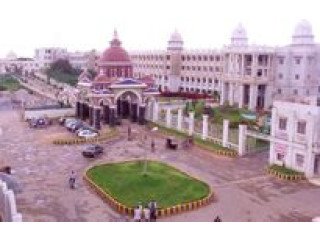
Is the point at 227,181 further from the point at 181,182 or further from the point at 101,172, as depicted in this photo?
the point at 101,172

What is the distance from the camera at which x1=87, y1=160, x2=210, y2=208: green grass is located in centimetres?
1958

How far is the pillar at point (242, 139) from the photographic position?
28.5m

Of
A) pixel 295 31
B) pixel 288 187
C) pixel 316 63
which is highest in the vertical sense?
pixel 295 31

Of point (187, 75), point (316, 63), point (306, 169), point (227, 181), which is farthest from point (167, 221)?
point (187, 75)

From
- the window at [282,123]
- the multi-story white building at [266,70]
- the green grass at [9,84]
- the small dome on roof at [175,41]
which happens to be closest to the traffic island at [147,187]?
the window at [282,123]

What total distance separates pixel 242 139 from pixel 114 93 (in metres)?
14.2

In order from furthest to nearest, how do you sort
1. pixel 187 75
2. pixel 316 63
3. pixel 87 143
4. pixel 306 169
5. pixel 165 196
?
pixel 187 75
pixel 316 63
pixel 87 143
pixel 306 169
pixel 165 196

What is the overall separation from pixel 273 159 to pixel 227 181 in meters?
4.45

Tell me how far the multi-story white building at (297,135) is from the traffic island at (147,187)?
5.82m

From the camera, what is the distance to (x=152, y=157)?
28.3m

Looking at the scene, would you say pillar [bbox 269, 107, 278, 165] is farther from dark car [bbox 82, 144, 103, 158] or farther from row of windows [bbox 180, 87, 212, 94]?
row of windows [bbox 180, 87, 212, 94]

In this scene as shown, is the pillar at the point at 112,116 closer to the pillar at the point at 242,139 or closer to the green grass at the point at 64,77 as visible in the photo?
the pillar at the point at 242,139

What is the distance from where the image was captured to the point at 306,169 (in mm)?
23859

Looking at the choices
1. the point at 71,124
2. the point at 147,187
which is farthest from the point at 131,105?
the point at 147,187
